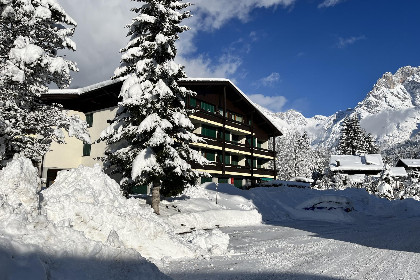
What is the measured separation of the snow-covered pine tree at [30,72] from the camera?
42.4ft

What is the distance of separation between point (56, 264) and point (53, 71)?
1109cm

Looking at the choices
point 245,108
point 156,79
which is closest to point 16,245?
point 156,79

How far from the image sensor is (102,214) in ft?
27.0

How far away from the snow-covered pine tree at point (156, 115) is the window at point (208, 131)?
53.7 ft

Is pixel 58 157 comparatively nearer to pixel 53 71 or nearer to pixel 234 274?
pixel 53 71

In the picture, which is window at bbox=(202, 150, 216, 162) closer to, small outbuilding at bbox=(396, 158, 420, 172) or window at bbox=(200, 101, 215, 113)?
window at bbox=(200, 101, 215, 113)

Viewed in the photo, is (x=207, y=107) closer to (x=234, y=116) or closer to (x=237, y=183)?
(x=234, y=116)

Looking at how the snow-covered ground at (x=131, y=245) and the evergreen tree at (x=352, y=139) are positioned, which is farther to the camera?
the evergreen tree at (x=352, y=139)

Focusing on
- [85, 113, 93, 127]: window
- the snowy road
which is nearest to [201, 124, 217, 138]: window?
[85, 113, 93, 127]: window

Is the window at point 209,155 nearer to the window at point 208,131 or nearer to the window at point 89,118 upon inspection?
the window at point 208,131

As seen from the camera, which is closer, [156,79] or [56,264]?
[56,264]

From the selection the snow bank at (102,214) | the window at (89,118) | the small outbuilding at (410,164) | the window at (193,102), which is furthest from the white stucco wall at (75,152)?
the small outbuilding at (410,164)

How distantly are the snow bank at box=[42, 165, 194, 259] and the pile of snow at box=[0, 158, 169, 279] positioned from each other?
1829mm

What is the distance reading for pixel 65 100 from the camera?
2920cm
